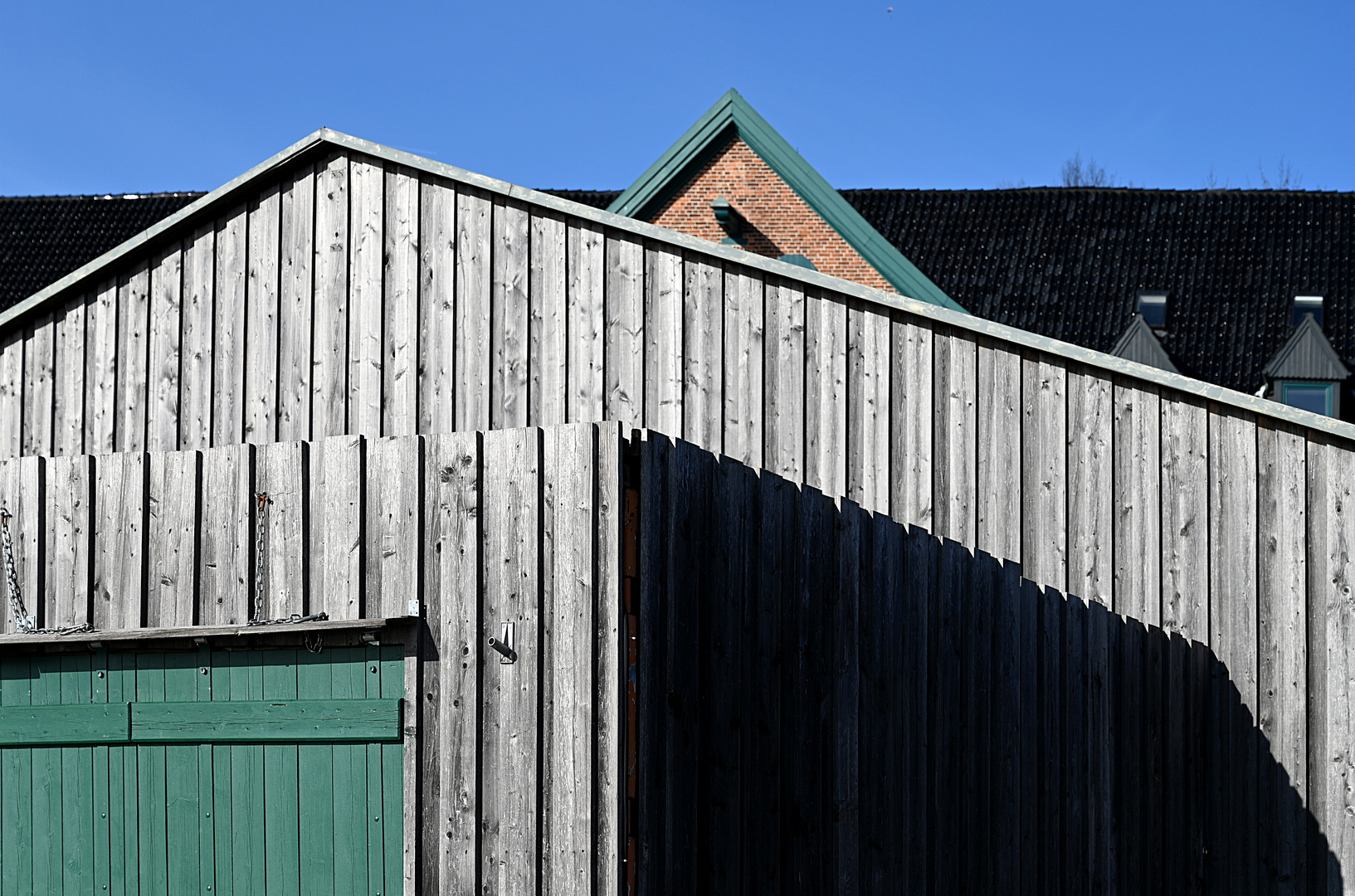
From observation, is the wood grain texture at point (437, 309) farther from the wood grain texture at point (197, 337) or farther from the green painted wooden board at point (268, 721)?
the green painted wooden board at point (268, 721)

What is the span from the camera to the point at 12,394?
949cm

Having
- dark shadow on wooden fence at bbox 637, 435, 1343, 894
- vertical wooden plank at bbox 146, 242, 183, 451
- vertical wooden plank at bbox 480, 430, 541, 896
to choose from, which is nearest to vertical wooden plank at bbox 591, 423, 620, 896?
dark shadow on wooden fence at bbox 637, 435, 1343, 894

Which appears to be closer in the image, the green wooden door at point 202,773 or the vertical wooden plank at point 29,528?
the green wooden door at point 202,773

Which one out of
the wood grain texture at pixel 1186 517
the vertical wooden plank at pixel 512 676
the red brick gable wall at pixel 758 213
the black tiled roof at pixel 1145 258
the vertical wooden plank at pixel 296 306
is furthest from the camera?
the black tiled roof at pixel 1145 258

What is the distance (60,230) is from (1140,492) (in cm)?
2228

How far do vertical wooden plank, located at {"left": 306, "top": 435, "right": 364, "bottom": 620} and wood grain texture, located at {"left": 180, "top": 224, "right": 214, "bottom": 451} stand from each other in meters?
4.11

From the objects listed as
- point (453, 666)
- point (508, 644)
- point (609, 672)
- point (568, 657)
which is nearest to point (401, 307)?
point (453, 666)

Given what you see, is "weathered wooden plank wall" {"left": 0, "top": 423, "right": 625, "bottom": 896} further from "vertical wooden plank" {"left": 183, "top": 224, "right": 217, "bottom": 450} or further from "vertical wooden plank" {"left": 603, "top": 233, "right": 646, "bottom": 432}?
"vertical wooden plank" {"left": 183, "top": 224, "right": 217, "bottom": 450}

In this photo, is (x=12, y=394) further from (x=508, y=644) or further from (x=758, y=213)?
(x=758, y=213)

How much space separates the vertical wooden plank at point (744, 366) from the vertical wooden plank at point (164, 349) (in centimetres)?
353

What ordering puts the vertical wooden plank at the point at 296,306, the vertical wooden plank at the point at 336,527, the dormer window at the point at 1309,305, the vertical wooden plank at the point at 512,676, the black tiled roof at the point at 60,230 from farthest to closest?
the black tiled roof at the point at 60,230, the dormer window at the point at 1309,305, the vertical wooden plank at the point at 296,306, the vertical wooden plank at the point at 336,527, the vertical wooden plank at the point at 512,676

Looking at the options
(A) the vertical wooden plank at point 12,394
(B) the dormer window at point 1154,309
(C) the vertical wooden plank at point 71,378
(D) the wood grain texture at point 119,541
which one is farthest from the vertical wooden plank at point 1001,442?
(B) the dormer window at point 1154,309

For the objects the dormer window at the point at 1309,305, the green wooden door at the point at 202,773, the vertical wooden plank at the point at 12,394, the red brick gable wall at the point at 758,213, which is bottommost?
the green wooden door at the point at 202,773

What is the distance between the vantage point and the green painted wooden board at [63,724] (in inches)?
220
